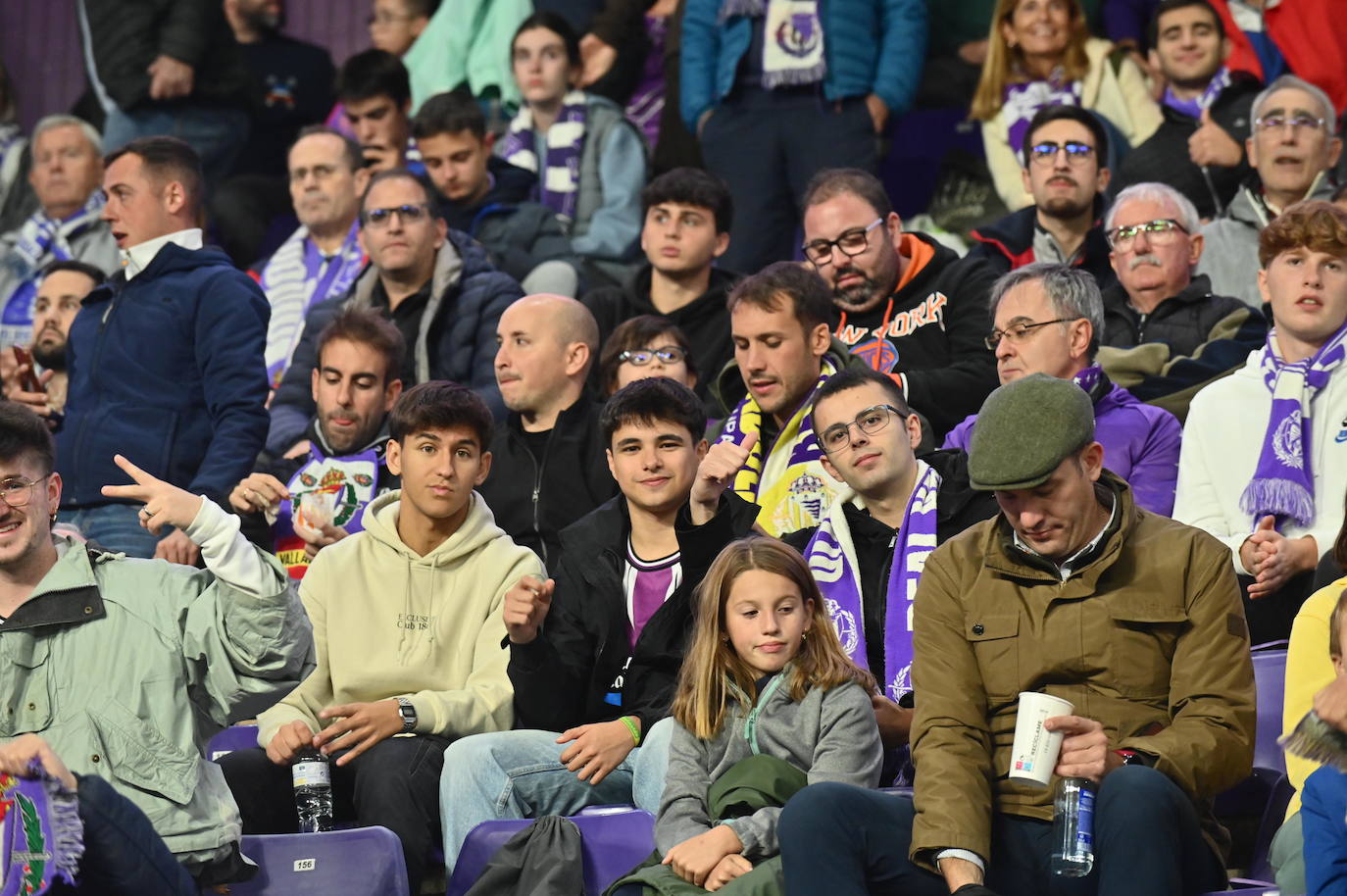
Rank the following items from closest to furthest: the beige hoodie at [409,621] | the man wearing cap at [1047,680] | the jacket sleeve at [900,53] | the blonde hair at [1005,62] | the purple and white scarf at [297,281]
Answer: the man wearing cap at [1047,680] < the beige hoodie at [409,621] < the purple and white scarf at [297,281] < the blonde hair at [1005,62] < the jacket sleeve at [900,53]

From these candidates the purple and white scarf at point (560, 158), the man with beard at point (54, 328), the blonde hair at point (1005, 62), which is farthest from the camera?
the purple and white scarf at point (560, 158)

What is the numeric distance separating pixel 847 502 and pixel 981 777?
1.40 m

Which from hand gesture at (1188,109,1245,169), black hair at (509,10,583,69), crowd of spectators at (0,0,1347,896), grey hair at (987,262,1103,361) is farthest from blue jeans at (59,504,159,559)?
hand gesture at (1188,109,1245,169)

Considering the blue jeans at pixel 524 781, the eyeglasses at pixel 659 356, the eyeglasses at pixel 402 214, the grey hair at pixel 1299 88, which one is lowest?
the blue jeans at pixel 524 781

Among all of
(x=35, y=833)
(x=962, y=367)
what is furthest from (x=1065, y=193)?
(x=35, y=833)

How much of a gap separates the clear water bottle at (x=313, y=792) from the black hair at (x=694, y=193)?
2.90m

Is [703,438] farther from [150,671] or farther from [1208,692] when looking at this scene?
[1208,692]

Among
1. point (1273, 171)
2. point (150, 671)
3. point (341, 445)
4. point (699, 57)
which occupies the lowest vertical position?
point (150, 671)

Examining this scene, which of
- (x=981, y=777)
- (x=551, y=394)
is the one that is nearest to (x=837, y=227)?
(x=551, y=394)

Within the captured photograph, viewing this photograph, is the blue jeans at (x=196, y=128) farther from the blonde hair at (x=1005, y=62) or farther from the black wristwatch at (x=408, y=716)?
the black wristwatch at (x=408, y=716)

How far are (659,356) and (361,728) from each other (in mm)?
1935

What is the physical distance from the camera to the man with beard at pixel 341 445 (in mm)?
6234

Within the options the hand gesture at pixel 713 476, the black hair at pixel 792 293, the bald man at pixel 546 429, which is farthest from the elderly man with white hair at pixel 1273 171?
the hand gesture at pixel 713 476

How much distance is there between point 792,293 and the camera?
5.87 m
